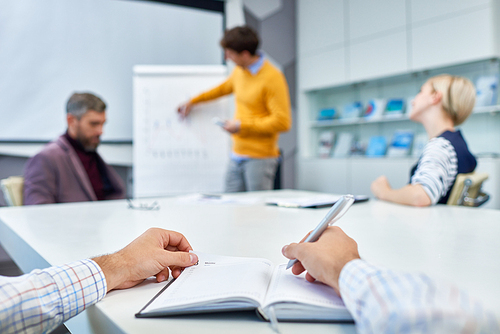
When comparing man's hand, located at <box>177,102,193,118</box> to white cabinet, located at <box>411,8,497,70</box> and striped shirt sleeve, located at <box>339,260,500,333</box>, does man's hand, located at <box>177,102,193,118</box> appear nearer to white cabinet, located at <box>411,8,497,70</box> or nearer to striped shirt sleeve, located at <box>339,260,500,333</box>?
white cabinet, located at <box>411,8,497,70</box>

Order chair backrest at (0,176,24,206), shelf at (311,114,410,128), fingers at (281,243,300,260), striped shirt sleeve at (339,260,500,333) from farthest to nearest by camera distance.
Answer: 1. shelf at (311,114,410,128)
2. chair backrest at (0,176,24,206)
3. fingers at (281,243,300,260)
4. striped shirt sleeve at (339,260,500,333)

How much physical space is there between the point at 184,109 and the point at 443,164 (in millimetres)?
2274

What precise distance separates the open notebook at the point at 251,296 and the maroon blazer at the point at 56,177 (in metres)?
1.80

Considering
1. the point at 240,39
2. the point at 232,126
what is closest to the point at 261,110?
the point at 232,126

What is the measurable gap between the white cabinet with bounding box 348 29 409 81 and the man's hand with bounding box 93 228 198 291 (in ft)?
12.7

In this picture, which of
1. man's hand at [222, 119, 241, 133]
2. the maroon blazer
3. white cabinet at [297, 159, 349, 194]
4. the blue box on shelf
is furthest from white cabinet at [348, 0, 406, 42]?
the maroon blazer

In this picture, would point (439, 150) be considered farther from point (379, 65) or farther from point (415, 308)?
point (379, 65)

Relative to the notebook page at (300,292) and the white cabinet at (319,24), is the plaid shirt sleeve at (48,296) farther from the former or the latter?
the white cabinet at (319,24)

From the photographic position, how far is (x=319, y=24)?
15.4ft

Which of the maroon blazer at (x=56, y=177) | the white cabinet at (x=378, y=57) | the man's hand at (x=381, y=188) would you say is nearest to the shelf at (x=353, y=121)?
the white cabinet at (x=378, y=57)

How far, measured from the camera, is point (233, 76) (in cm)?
309

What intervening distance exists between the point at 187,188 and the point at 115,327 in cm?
299

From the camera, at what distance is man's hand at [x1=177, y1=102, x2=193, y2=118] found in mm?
3336

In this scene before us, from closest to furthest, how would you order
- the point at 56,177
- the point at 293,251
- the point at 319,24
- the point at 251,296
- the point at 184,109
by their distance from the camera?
the point at 251,296 < the point at 293,251 < the point at 56,177 < the point at 184,109 < the point at 319,24
